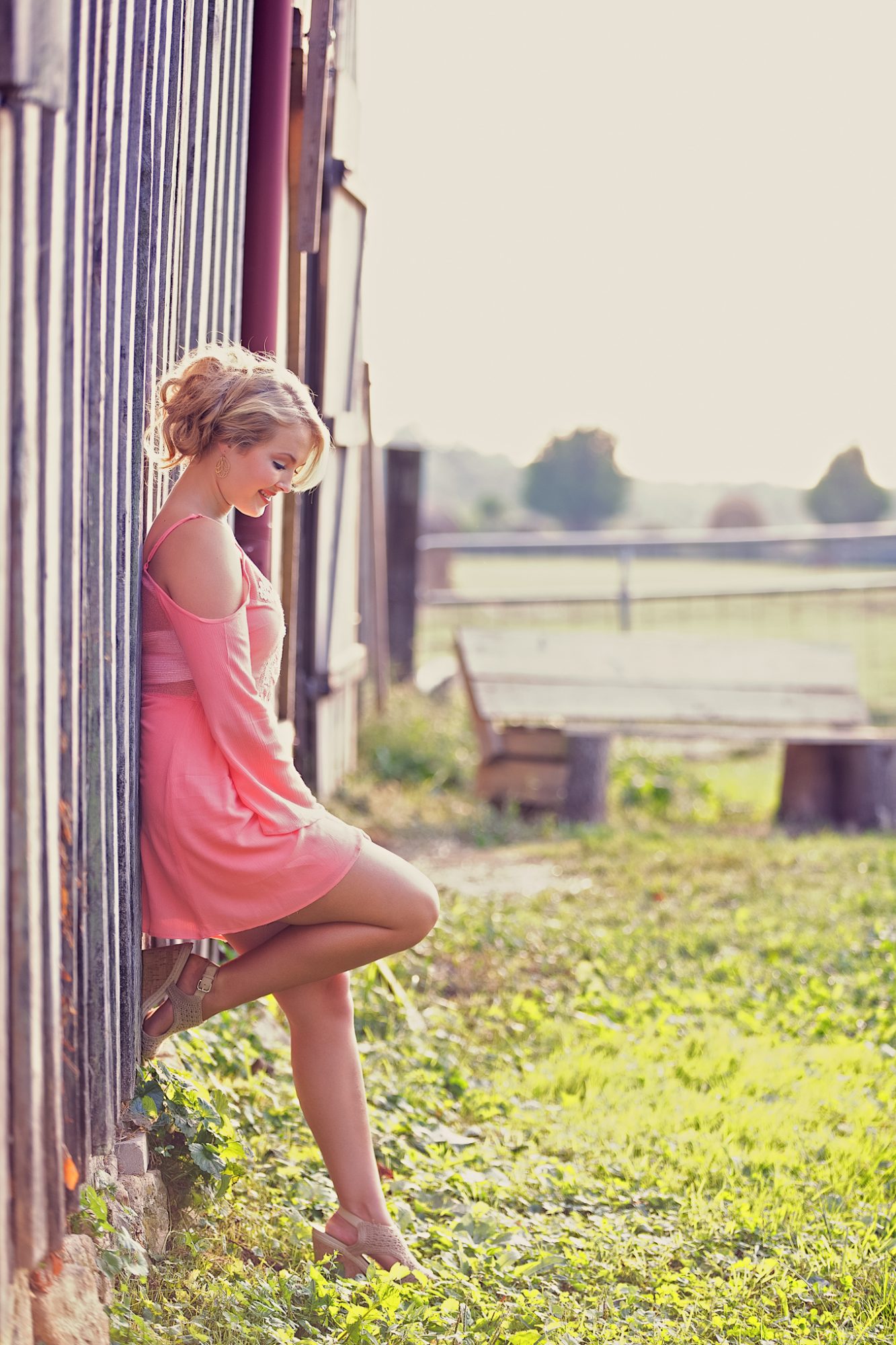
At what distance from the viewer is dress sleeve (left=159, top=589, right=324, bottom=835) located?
262 centimetres

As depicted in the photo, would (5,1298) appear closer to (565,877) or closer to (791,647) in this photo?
(565,877)

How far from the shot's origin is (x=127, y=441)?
2582 millimetres

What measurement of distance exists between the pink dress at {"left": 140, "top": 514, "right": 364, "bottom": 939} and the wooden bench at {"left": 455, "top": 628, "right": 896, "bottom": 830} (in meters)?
5.61

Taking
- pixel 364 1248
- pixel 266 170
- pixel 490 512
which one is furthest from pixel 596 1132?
pixel 490 512

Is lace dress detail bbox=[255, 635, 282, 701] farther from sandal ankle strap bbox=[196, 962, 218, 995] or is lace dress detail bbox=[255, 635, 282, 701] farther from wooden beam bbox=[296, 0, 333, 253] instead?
wooden beam bbox=[296, 0, 333, 253]

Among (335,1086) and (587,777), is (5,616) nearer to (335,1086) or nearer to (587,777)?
(335,1086)

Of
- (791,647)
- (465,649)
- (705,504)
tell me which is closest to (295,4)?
(465,649)

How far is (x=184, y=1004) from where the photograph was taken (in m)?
2.83

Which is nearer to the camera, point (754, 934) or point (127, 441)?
point (127, 441)

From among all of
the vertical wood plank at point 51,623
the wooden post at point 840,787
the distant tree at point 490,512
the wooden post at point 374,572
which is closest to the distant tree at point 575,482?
the distant tree at point 490,512

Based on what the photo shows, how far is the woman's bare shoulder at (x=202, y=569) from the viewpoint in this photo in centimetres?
264

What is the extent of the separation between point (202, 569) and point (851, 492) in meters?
42.0

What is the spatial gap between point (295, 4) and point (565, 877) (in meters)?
4.18

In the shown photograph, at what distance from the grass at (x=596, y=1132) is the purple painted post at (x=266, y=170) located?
2060 mm
